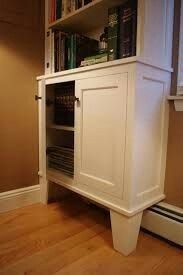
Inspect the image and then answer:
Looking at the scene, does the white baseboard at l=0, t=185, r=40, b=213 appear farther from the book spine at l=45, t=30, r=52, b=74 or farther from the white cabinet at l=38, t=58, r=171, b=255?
the book spine at l=45, t=30, r=52, b=74

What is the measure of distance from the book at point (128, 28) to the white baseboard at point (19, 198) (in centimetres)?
114

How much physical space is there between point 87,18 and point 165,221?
51.0 inches

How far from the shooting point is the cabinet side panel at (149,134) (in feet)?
3.39

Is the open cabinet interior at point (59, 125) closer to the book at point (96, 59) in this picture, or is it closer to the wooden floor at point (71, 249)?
the book at point (96, 59)

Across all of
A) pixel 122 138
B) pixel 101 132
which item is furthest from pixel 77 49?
pixel 122 138

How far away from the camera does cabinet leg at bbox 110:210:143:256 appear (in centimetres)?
106

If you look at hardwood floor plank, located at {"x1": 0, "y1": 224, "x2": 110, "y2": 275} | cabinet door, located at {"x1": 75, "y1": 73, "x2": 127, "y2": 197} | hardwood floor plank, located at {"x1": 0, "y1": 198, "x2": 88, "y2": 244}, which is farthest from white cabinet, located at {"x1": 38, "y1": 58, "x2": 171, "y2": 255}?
hardwood floor plank, located at {"x1": 0, "y1": 198, "x2": 88, "y2": 244}

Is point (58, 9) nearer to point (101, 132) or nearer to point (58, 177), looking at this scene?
point (101, 132)

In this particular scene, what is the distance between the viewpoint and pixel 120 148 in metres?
1.06

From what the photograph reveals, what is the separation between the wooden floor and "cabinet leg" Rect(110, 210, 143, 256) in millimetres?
36

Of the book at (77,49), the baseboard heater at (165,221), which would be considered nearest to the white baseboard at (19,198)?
the baseboard heater at (165,221)

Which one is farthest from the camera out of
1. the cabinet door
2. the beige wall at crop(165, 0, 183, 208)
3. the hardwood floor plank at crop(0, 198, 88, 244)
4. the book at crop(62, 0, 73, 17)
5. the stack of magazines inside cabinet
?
the stack of magazines inside cabinet

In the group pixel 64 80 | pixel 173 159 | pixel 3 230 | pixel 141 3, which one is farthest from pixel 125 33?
pixel 3 230

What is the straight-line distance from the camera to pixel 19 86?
1521 mm
